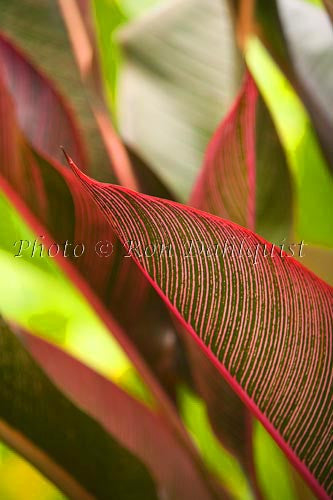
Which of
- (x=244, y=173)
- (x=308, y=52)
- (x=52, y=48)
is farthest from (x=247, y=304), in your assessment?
(x=52, y=48)

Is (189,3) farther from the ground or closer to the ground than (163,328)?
farther from the ground

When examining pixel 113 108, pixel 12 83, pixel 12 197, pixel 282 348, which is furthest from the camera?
pixel 113 108

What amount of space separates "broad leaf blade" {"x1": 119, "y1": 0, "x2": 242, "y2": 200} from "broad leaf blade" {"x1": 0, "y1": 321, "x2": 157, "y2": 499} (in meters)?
0.25

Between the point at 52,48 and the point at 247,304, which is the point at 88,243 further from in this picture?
the point at 52,48

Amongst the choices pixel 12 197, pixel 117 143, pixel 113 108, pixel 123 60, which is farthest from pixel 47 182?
pixel 113 108

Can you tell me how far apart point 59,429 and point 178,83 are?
0.36 metres

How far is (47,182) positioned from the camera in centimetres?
40

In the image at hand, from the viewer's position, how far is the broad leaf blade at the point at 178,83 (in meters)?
0.57

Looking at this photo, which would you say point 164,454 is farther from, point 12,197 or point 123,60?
point 123,60

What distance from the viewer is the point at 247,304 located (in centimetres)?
29

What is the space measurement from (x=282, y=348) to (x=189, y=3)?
421 mm

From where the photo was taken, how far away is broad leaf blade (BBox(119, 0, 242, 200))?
569 mm

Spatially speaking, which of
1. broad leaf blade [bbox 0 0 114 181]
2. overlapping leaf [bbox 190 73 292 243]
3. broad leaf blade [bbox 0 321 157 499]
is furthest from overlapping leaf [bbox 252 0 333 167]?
broad leaf blade [bbox 0 321 157 499]

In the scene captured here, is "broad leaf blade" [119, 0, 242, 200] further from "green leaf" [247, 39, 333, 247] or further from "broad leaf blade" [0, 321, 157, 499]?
"broad leaf blade" [0, 321, 157, 499]
